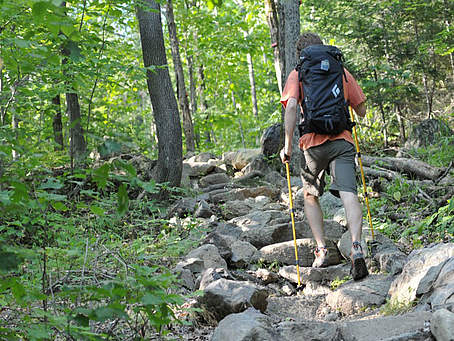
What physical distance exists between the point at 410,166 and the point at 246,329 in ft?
23.4

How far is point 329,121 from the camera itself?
4738 mm

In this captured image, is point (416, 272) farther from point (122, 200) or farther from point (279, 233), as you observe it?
point (279, 233)

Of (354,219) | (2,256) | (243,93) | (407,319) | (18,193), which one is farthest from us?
(243,93)

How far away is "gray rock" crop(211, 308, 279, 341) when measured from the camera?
112 inches

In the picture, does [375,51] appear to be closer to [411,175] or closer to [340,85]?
[411,175]

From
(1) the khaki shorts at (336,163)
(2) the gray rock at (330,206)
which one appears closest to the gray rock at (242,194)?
(2) the gray rock at (330,206)

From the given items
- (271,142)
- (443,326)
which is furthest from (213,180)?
(443,326)

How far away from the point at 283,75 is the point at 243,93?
1943 centimetres

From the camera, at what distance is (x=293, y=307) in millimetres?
4332

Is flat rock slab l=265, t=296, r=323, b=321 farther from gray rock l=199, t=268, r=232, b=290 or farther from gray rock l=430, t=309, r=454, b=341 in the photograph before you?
gray rock l=430, t=309, r=454, b=341

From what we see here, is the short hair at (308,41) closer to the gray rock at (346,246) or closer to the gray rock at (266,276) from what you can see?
the gray rock at (346,246)

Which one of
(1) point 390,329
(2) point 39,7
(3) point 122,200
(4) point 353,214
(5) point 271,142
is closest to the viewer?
(2) point 39,7

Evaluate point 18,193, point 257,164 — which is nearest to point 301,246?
point 18,193

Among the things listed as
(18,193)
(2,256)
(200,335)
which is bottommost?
(200,335)
